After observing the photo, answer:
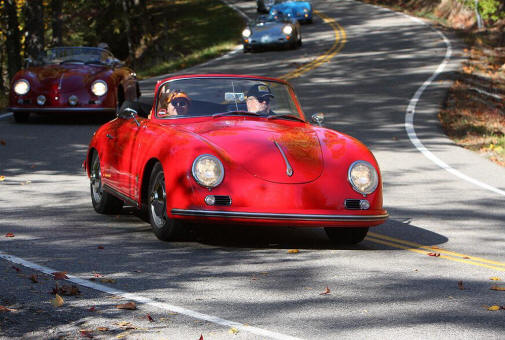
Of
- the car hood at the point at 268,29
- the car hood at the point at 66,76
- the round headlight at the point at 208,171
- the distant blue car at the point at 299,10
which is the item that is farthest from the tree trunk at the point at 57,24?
the round headlight at the point at 208,171

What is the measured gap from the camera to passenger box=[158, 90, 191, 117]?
8906mm

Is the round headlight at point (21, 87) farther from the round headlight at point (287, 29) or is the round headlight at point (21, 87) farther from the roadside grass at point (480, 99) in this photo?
the round headlight at point (287, 29)

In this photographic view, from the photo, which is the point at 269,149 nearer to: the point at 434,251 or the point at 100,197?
the point at 434,251

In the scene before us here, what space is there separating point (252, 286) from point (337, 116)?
13.4 meters

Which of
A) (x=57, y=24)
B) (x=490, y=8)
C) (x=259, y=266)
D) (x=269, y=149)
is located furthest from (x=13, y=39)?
(x=259, y=266)

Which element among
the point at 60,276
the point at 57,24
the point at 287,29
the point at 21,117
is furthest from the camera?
the point at 57,24

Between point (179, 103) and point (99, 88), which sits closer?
point (179, 103)

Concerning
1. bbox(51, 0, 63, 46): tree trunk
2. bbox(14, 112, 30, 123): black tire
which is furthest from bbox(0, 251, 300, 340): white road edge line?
bbox(51, 0, 63, 46): tree trunk

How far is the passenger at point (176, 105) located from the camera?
8.91 meters

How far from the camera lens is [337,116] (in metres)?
19.6

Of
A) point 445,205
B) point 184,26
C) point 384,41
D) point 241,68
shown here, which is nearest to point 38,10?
point 241,68

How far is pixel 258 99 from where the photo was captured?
917 cm

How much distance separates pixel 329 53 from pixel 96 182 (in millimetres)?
22018

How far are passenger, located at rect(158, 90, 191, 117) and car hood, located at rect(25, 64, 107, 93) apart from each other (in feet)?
30.3
